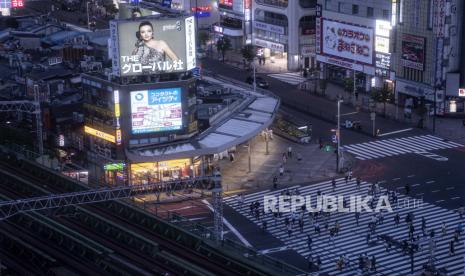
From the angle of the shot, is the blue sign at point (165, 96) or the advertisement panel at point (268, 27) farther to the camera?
the advertisement panel at point (268, 27)

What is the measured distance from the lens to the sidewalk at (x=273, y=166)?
89125 mm

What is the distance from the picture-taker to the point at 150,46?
89062 mm

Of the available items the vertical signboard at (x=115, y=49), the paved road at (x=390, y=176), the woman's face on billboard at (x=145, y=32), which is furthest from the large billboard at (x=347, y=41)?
the vertical signboard at (x=115, y=49)

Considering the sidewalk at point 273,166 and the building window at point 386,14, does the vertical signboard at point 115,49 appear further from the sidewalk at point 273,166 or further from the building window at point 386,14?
the building window at point 386,14

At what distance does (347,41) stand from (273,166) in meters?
29.6

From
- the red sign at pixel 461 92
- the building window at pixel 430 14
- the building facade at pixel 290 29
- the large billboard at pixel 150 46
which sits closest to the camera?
the large billboard at pixel 150 46

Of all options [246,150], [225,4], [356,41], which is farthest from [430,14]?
[225,4]

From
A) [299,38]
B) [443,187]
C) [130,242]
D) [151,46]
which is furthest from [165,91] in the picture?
[299,38]

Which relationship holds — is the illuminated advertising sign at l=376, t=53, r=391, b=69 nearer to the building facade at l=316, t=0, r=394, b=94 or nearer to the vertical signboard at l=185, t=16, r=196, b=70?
the building facade at l=316, t=0, r=394, b=94

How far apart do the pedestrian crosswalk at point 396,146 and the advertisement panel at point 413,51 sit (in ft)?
34.6

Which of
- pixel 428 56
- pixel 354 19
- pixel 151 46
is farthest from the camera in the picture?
pixel 354 19

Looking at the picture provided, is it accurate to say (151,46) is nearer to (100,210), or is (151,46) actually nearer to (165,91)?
(165,91)

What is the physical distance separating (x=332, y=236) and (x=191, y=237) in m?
10.2

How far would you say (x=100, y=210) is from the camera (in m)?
82.4
